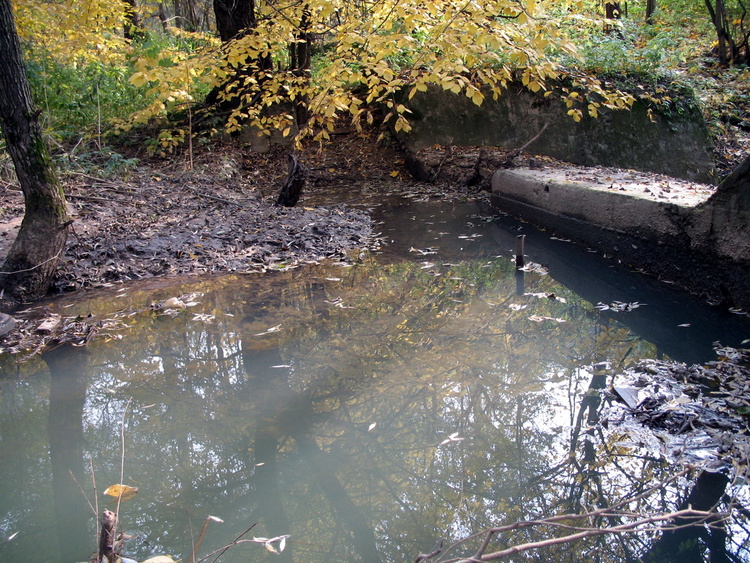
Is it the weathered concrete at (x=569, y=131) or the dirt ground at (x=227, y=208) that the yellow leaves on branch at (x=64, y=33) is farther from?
the weathered concrete at (x=569, y=131)

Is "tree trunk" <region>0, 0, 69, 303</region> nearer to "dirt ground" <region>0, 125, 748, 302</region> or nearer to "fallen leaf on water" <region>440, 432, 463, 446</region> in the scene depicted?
"dirt ground" <region>0, 125, 748, 302</region>

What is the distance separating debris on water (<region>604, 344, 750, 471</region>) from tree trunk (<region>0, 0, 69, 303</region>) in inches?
188

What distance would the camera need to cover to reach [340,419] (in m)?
3.01

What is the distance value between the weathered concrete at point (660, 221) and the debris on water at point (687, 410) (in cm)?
109

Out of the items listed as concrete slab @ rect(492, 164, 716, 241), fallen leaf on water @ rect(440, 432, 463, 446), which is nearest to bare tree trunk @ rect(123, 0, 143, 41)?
concrete slab @ rect(492, 164, 716, 241)

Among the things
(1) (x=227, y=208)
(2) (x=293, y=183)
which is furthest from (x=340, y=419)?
(2) (x=293, y=183)

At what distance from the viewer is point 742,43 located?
14156 mm

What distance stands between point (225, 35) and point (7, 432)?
949 centimetres

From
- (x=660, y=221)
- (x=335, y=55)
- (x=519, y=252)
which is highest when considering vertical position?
(x=335, y=55)

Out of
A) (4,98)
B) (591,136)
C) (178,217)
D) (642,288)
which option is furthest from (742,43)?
(4,98)

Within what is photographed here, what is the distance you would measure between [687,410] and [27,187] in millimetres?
5232

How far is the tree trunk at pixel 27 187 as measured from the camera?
166 inches

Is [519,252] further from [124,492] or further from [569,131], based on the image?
[569,131]

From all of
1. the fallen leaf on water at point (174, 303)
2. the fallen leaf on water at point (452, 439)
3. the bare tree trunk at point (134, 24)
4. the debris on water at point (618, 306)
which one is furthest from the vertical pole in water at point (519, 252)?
the bare tree trunk at point (134, 24)
